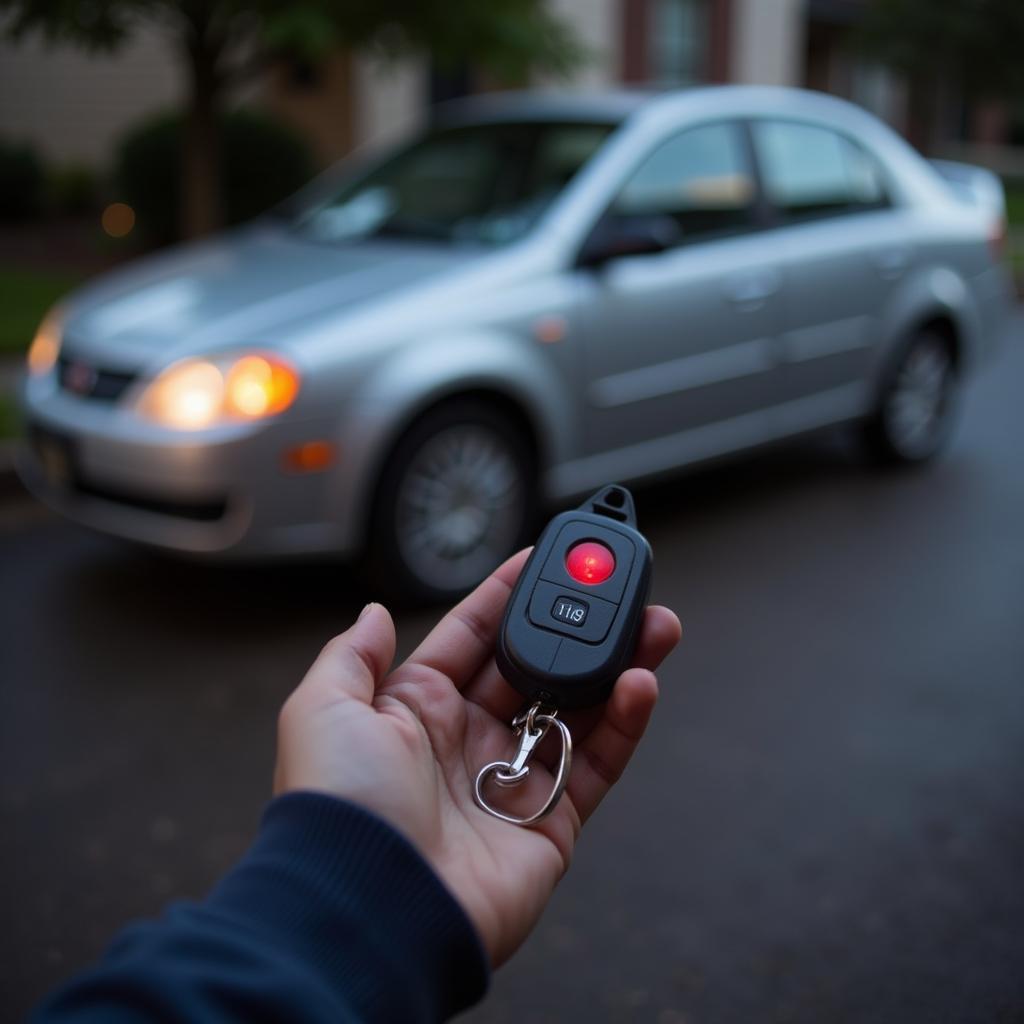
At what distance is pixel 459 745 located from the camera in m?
1.54

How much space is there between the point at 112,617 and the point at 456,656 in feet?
10.00

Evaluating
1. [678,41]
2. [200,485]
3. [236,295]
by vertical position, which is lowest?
[678,41]

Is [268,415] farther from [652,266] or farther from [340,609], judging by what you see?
[652,266]

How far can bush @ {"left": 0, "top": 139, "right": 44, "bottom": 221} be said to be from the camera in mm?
15086

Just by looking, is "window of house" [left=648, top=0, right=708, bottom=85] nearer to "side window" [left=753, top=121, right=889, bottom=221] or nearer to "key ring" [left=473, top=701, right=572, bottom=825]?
"side window" [left=753, top=121, right=889, bottom=221]

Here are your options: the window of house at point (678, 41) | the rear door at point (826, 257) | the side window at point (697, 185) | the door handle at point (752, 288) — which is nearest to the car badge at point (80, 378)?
the side window at point (697, 185)

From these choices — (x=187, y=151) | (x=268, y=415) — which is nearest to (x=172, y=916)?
(x=268, y=415)

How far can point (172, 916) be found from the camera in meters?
1.05

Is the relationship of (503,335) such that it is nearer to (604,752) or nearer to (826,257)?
(826,257)

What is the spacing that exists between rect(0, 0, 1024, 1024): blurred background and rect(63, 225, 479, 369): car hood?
2.94 feet

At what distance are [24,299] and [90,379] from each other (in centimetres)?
647

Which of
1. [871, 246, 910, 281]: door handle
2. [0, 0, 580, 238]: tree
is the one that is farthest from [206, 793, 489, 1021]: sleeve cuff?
[0, 0, 580, 238]: tree

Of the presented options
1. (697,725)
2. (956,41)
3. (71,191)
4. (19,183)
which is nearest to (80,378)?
(697,725)

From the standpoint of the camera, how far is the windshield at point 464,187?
16.4 ft
